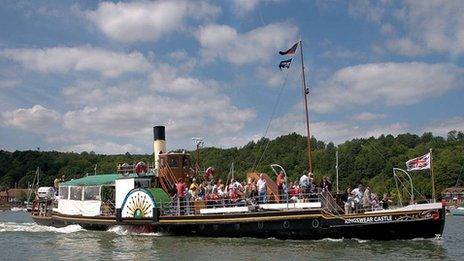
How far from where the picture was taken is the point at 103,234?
1273 inches

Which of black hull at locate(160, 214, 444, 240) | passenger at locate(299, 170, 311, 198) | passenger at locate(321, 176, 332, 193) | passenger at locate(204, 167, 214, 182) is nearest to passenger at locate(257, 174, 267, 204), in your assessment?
black hull at locate(160, 214, 444, 240)

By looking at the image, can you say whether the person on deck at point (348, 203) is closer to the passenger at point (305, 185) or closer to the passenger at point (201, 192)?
the passenger at point (305, 185)

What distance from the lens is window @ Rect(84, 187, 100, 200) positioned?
3491 cm

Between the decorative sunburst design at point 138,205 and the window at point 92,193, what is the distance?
11.2 ft

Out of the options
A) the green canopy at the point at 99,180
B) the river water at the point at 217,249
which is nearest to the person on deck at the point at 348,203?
the river water at the point at 217,249

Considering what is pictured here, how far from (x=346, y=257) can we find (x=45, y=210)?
24956 millimetres

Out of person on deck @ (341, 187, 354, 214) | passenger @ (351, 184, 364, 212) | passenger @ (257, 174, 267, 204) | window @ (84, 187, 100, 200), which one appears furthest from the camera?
window @ (84, 187, 100, 200)

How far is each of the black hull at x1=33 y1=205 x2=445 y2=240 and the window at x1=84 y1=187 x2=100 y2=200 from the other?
6.36 meters

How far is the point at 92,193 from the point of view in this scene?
3528cm

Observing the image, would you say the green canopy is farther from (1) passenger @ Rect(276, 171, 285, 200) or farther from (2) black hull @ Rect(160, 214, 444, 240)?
(1) passenger @ Rect(276, 171, 285, 200)

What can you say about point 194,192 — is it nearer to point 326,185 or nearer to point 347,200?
point 326,185

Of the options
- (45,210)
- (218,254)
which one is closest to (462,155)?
(45,210)

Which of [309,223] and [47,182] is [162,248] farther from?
[47,182]

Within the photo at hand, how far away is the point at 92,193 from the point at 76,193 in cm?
168
